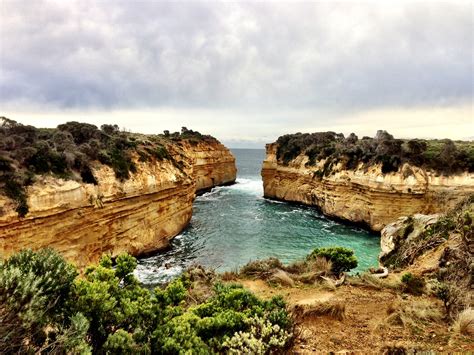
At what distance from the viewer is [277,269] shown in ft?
42.0

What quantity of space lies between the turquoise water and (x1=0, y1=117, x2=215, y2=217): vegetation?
6.62 m

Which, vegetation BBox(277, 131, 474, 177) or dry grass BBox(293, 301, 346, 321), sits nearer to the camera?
dry grass BBox(293, 301, 346, 321)

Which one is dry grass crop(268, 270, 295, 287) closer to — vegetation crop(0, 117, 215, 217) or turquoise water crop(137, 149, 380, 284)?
turquoise water crop(137, 149, 380, 284)

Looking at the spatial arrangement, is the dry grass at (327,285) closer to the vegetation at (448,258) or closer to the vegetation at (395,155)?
the vegetation at (448,258)

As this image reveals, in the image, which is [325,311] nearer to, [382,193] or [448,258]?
[448,258]

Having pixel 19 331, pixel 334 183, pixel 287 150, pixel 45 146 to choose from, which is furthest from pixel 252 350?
pixel 287 150

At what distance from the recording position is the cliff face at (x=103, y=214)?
13852 millimetres

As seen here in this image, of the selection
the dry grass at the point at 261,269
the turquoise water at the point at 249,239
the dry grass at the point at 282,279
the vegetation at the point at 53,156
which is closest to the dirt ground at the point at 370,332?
the dry grass at the point at 282,279

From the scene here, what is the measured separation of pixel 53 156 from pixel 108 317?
13.9m

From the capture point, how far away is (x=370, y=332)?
7457mm

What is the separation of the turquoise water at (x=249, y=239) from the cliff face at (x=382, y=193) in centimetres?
165

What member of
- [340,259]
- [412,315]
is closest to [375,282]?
[340,259]

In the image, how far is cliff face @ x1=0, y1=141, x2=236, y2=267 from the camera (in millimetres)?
13852

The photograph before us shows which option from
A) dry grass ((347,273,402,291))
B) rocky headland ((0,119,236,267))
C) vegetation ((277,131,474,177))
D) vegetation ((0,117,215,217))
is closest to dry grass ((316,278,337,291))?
dry grass ((347,273,402,291))
